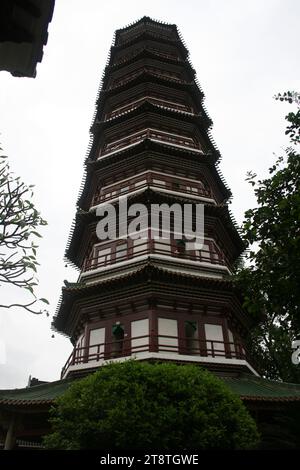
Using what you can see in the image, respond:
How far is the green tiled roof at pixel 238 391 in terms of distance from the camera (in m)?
12.9

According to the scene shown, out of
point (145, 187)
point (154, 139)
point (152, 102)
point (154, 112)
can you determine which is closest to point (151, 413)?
point (145, 187)

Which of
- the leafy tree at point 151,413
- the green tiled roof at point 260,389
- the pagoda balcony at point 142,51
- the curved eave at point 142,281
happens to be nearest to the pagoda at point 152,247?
the curved eave at point 142,281

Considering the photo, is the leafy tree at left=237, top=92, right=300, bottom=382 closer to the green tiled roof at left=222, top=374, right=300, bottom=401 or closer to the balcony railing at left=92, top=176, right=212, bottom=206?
the green tiled roof at left=222, top=374, right=300, bottom=401

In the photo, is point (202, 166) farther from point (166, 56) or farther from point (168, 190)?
point (166, 56)

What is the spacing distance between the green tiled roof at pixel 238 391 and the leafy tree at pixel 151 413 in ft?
9.45

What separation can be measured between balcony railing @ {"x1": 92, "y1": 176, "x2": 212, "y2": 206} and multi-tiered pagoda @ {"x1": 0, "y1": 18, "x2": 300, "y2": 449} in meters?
0.06

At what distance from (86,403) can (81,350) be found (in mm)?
6356

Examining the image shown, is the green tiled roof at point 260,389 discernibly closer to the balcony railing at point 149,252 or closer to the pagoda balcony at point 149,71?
the balcony railing at point 149,252

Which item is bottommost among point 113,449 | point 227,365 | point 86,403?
point 113,449

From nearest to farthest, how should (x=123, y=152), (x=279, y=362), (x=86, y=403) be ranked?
(x=86, y=403), (x=123, y=152), (x=279, y=362)

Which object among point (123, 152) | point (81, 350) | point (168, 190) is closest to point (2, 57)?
point (81, 350)
